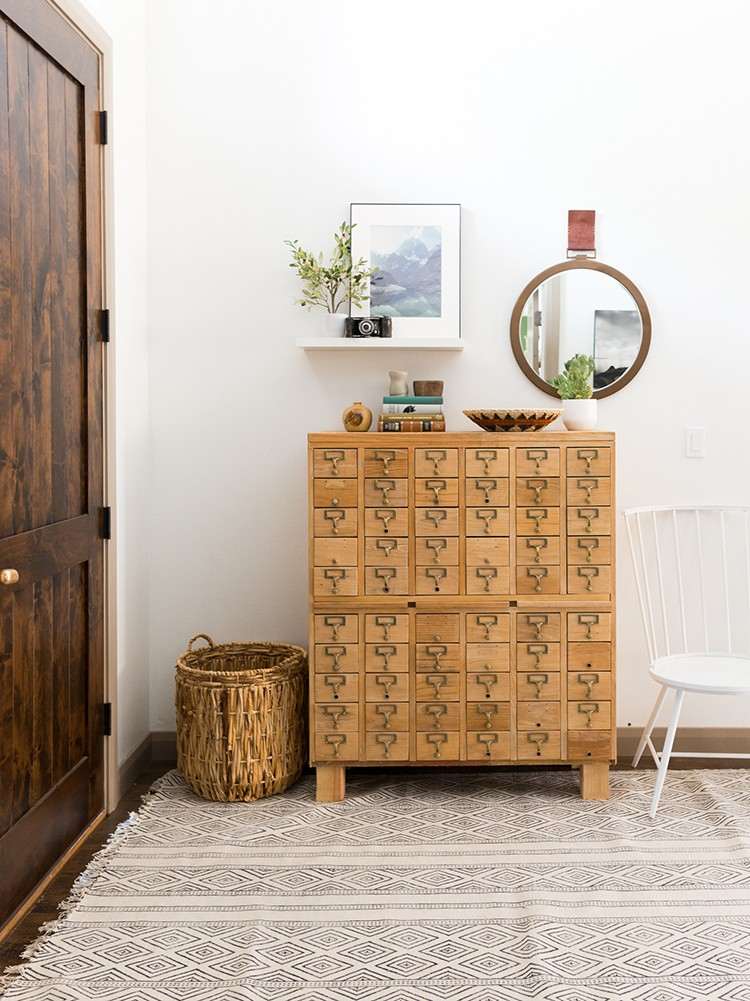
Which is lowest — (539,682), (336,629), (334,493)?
(539,682)

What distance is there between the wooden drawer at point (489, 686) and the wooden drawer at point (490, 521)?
436 mm

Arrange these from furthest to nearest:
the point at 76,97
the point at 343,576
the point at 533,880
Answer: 1. the point at 343,576
2. the point at 76,97
3. the point at 533,880

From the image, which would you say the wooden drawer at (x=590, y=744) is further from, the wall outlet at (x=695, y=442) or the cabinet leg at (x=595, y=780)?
the wall outlet at (x=695, y=442)

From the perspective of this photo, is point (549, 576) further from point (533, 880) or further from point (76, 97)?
point (76, 97)

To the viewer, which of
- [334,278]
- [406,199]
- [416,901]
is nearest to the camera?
[416,901]

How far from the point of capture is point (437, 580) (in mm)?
2953

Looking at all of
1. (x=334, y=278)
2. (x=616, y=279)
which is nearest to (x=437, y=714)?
(x=334, y=278)

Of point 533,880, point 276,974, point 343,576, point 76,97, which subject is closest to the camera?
point 276,974

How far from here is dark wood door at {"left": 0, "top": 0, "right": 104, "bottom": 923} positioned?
2.20 metres

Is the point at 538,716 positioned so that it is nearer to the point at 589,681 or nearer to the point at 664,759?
the point at 589,681

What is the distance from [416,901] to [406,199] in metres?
2.27

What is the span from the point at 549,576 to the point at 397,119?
5.47ft

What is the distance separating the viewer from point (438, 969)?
2.04 m

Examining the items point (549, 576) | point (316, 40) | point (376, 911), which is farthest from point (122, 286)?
point (376, 911)
